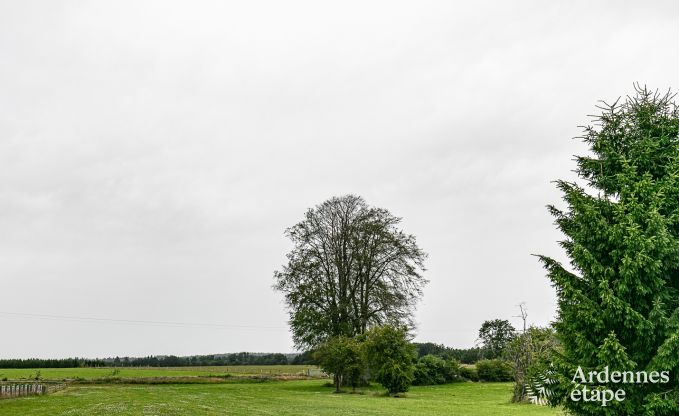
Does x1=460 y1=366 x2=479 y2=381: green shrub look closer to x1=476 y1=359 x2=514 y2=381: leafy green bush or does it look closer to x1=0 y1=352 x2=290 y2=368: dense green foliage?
x1=476 y1=359 x2=514 y2=381: leafy green bush

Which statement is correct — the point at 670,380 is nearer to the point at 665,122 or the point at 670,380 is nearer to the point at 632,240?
the point at 632,240

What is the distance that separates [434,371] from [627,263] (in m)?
47.1

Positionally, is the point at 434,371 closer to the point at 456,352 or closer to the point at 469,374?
the point at 469,374

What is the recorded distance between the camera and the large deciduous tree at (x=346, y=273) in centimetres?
4719

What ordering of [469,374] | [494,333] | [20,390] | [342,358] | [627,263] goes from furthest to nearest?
[494,333], [469,374], [342,358], [20,390], [627,263]

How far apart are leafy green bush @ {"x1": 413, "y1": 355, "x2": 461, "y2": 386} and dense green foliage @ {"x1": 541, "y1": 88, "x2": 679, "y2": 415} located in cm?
4198

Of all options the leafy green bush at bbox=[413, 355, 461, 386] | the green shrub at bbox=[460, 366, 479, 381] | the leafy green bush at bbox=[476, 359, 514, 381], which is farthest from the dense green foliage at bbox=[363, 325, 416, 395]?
the leafy green bush at bbox=[476, 359, 514, 381]

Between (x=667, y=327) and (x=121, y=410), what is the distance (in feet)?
66.9

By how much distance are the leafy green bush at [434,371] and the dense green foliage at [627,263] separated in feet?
138

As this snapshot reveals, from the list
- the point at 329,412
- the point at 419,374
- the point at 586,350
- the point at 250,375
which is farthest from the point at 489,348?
the point at 586,350

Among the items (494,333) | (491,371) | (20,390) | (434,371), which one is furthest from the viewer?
(494,333)

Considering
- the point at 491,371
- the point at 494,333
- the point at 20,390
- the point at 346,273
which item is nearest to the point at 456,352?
the point at 494,333

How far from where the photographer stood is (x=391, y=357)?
3750 cm

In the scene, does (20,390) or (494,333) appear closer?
(20,390)
